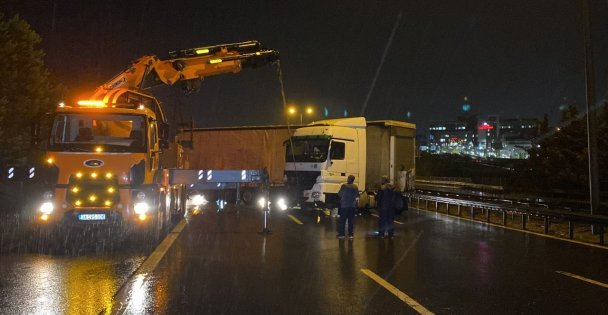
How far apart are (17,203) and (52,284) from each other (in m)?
16.3

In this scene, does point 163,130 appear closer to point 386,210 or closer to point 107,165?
point 107,165

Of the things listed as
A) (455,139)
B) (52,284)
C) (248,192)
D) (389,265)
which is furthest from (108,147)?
(455,139)

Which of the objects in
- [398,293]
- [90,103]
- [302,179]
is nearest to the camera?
[398,293]

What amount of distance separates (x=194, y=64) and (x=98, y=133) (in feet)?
15.9

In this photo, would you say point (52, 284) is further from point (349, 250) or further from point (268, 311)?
point (349, 250)

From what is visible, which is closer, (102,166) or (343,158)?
(102,166)

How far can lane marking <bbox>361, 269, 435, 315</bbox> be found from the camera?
21.5 feet

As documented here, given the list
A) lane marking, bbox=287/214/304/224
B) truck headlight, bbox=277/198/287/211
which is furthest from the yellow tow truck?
truck headlight, bbox=277/198/287/211

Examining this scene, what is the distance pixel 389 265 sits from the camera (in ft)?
31.6

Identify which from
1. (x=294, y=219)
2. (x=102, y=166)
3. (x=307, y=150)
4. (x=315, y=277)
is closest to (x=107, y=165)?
(x=102, y=166)

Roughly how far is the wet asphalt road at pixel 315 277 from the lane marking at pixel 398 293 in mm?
89

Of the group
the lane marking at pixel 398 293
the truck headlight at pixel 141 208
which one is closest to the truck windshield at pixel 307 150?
the truck headlight at pixel 141 208

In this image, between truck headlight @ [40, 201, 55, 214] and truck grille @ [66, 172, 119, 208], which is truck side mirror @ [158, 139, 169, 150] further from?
truck headlight @ [40, 201, 55, 214]

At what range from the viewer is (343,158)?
19.4 m
